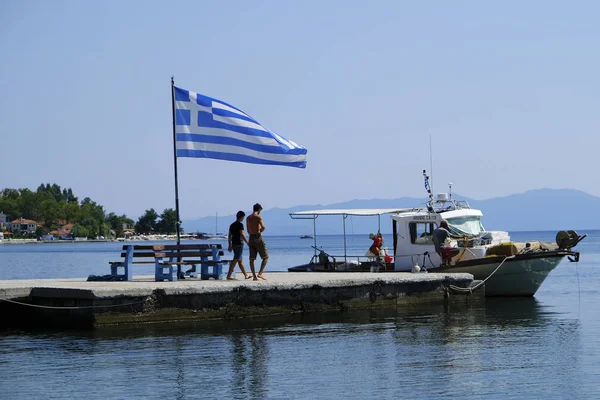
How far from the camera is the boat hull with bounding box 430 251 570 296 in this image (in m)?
26.1

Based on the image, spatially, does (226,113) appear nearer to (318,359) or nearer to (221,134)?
→ (221,134)

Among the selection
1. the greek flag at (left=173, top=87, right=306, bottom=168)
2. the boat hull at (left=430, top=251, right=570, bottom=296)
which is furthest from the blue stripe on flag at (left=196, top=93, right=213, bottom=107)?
the boat hull at (left=430, top=251, right=570, bottom=296)

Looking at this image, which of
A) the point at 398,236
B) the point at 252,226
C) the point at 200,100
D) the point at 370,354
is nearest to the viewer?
the point at 370,354

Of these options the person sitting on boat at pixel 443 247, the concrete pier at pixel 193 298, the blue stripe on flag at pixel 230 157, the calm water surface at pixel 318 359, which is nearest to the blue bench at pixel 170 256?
the concrete pier at pixel 193 298

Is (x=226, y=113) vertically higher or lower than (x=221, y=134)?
higher

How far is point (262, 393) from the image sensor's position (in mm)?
13516

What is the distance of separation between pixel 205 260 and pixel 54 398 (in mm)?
9213

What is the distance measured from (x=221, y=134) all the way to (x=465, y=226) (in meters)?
8.27

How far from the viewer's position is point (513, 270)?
2672 cm

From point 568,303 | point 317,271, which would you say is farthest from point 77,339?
point 568,303

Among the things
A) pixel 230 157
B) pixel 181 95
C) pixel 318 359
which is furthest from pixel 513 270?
pixel 318 359

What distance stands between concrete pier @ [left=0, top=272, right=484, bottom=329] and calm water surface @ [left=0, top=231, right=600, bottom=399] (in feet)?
1.19

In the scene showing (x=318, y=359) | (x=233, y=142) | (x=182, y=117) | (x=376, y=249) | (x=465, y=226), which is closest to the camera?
(x=318, y=359)

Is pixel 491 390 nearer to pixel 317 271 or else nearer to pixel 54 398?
pixel 54 398
